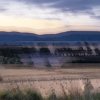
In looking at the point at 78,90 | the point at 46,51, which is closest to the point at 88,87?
the point at 78,90

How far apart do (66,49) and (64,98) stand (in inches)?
1202

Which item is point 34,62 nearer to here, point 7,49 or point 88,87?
point 7,49

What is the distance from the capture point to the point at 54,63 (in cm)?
5594

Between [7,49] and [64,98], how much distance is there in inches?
1187

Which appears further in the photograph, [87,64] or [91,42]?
[91,42]

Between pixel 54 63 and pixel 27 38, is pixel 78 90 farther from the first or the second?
pixel 27 38

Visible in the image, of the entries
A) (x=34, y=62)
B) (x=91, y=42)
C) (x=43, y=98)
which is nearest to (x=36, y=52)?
(x=34, y=62)

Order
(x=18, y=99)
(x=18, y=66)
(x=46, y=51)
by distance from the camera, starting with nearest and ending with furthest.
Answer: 1. (x=18, y=99)
2. (x=18, y=66)
3. (x=46, y=51)

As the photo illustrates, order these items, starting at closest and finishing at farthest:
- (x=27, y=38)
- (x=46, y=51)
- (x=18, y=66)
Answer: (x=18, y=66)
(x=46, y=51)
(x=27, y=38)

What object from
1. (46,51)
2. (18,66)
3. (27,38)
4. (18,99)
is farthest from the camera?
(27,38)

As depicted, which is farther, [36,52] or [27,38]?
[27,38]

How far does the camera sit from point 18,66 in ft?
177

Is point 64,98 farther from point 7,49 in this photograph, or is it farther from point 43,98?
point 7,49

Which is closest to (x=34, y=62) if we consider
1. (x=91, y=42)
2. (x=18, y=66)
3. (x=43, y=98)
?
(x=18, y=66)
